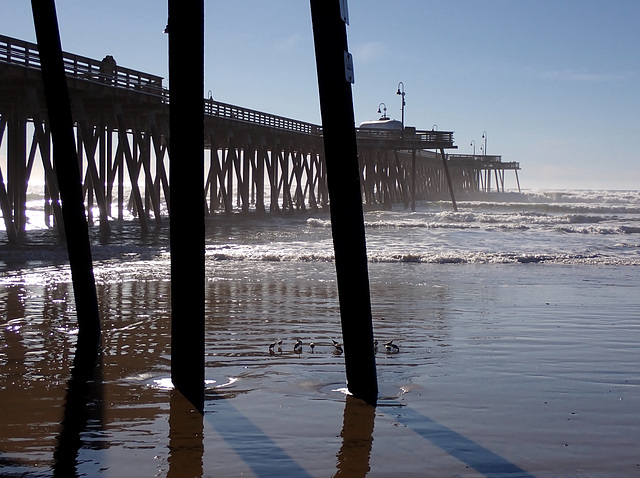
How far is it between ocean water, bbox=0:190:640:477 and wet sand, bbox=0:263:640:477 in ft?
0.04

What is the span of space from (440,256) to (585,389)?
10.9m

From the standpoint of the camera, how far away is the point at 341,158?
409 centimetres

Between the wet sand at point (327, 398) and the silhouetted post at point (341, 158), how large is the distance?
62 cm

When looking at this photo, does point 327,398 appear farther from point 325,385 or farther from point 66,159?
point 66,159

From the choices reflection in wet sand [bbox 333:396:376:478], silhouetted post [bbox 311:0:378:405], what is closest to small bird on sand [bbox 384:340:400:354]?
reflection in wet sand [bbox 333:396:376:478]

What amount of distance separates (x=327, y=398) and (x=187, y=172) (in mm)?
1424

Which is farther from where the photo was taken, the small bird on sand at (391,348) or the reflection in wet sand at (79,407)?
the small bird on sand at (391,348)

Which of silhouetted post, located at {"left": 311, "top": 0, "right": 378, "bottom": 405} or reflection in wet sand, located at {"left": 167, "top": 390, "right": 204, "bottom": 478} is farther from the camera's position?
silhouetted post, located at {"left": 311, "top": 0, "right": 378, "bottom": 405}

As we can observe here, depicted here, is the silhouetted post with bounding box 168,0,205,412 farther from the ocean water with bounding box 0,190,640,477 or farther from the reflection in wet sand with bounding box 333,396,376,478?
the reflection in wet sand with bounding box 333,396,376,478

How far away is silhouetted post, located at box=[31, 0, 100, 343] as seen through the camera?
5.64 meters

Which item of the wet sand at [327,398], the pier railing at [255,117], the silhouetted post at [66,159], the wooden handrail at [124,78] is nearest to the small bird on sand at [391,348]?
the wet sand at [327,398]

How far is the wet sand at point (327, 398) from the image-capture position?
337 cm

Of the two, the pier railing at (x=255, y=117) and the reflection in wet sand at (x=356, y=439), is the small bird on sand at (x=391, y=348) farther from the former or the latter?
the pier railing at (x=255, y=117)

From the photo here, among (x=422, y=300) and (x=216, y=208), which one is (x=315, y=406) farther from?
(x=216, y=208)
